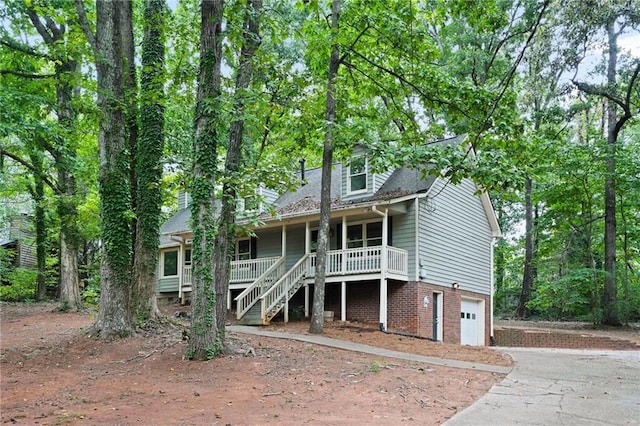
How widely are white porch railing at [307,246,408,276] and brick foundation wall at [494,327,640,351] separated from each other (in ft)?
18.0

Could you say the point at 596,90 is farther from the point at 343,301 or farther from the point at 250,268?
the point at 250,268

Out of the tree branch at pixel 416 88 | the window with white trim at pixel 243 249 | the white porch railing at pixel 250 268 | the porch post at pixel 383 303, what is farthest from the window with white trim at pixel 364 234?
the tree branch at pixel 416 88

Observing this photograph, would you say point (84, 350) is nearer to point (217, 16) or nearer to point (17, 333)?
point (17, 333)

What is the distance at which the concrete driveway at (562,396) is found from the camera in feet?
18.9

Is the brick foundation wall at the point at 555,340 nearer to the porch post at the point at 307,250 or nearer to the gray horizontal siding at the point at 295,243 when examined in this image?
the porch post at the point at 307,250

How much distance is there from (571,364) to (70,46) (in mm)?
11336

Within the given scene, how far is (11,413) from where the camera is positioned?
19.6 ft

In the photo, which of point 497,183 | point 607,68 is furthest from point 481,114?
point 607,68

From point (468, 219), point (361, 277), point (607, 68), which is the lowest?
point (361, 277)

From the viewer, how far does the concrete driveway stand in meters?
5.77

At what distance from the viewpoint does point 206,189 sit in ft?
29.3

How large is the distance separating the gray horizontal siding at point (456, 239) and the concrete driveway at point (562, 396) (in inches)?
276

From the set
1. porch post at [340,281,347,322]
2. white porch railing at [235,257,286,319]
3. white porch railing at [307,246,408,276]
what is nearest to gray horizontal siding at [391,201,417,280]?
white porch railing at [307,246,408,276]

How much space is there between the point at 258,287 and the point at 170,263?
789 centimetres
